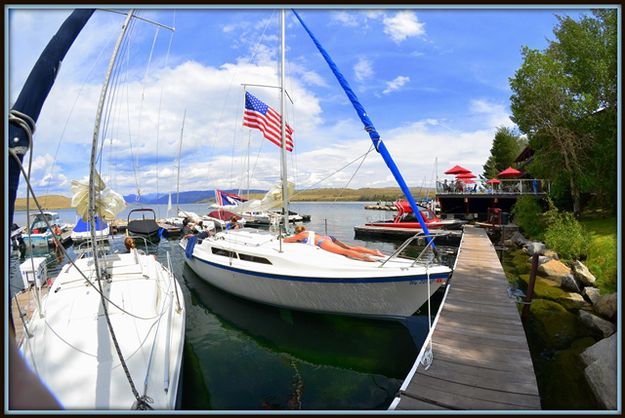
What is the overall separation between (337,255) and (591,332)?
21.4 ft

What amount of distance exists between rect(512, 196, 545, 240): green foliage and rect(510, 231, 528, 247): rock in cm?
43

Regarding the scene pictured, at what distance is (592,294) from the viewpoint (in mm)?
8891

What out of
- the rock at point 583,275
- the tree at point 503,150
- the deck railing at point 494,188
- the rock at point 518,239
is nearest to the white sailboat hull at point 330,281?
the rock at point 583,275

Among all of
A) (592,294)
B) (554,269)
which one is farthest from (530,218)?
(592,294)

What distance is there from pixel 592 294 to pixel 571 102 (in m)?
11.5

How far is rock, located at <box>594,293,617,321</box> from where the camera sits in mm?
7538

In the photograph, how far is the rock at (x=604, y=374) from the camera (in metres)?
4.59

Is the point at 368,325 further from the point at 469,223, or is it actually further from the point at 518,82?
the point at 469,223

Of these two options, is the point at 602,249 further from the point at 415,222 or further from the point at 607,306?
the point at 415,222

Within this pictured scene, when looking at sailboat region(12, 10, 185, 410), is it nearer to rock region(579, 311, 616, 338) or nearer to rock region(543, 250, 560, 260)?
rock region(579, 311, 616, 338)

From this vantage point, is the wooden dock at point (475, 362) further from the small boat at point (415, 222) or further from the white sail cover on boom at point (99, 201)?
the small boat at point (415, 222)

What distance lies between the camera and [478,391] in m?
4.34

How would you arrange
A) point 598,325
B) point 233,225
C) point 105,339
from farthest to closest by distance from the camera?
point 233,225, point 598,325, point 105,339

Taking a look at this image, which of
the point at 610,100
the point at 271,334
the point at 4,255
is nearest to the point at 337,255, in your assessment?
the point at 271,334
